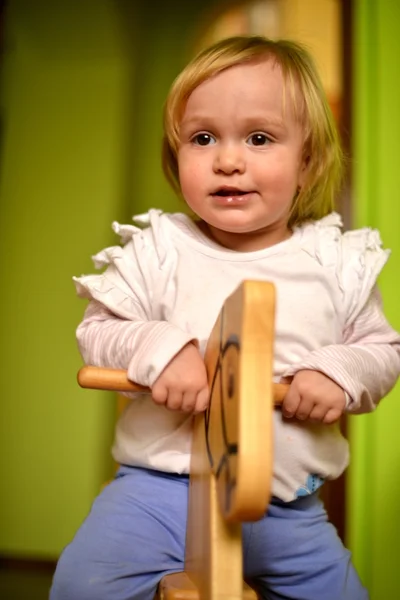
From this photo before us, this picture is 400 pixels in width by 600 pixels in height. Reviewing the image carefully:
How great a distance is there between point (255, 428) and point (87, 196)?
0.97 metres

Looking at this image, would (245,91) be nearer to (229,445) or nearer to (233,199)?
(233,199)

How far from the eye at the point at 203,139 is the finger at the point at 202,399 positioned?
29 cm

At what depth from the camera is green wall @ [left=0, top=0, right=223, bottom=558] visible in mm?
1228

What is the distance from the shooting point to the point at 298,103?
28.8 inches

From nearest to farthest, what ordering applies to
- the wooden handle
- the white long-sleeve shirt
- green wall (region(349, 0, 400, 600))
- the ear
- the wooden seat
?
the wooden seat
the wooden handle
the white long-sleeve shirt
the ear
green wall (region(349, 0, 400, 600))

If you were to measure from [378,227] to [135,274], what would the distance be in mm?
518

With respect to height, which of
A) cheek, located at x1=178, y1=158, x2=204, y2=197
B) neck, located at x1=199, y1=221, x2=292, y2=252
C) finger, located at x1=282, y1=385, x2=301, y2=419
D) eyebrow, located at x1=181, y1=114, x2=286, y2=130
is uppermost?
eyebrow, located at x1=181, y1=114, x2=286, y2=130

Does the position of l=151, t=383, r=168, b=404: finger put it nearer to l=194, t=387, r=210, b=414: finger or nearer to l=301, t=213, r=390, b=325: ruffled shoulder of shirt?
l=194, t=387, r=210, b=414: finger

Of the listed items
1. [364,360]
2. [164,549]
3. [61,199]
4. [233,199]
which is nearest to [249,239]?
[233,199]

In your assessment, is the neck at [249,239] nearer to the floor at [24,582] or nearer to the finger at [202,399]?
the finger at [202,399]

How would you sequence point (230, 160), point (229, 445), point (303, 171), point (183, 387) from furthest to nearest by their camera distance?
point (303, 171) → point (230, 160) → point (183, 387) → point (229, 445)

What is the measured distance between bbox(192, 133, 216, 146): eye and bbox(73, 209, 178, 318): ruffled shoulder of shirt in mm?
106

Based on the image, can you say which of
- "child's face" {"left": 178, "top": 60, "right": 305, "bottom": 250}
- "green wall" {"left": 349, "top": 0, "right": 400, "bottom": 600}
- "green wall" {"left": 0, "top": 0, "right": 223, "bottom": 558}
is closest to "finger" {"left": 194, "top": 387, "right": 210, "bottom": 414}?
"child's face" {"left": 178, "top": 60, "right": 305, "bottom": 250}

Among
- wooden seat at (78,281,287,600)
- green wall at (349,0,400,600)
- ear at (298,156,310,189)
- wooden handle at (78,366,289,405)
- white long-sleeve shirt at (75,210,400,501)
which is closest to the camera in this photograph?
wooden seat at (78,281,287,600)
